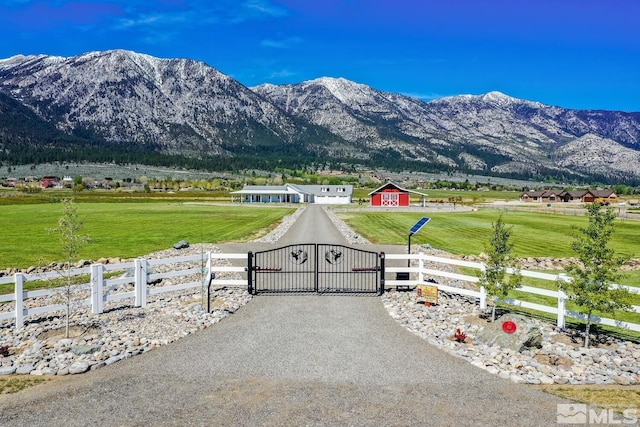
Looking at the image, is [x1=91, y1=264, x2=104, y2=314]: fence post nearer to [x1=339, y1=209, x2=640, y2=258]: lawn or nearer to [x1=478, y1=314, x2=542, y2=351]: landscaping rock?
[x1=478, y1=314, x2=542, y2=351]: landscaping rock

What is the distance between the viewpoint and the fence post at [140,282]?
18.4 meters

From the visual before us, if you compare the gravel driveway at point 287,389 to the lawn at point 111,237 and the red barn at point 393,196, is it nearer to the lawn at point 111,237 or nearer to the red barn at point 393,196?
the lawn at point 111,237

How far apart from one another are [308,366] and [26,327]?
36.0 feet

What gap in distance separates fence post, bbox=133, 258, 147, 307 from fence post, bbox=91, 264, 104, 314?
1403 millimetres

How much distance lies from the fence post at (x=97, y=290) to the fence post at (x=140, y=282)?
1.40 m

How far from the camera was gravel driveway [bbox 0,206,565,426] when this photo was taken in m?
9.23

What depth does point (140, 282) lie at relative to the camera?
18.5 m

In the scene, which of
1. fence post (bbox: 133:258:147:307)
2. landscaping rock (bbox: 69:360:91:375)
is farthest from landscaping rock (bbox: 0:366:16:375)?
fence post (bbox: 133:258:147:307)

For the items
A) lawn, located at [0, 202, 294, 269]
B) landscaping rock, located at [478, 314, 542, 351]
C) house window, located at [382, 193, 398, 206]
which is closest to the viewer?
landscaping rock, located at [478, 314, 542, 351]

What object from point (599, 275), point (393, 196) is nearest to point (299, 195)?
point (393, 196)

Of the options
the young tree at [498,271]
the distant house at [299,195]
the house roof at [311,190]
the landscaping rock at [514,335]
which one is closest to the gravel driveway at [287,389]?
the landscaping rock at [514,335]

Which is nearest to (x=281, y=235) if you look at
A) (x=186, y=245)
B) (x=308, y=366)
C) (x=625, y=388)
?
(x=186, y=245)

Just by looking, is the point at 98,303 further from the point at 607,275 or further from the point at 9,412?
the point at 607,275

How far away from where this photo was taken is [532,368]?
1216cm
